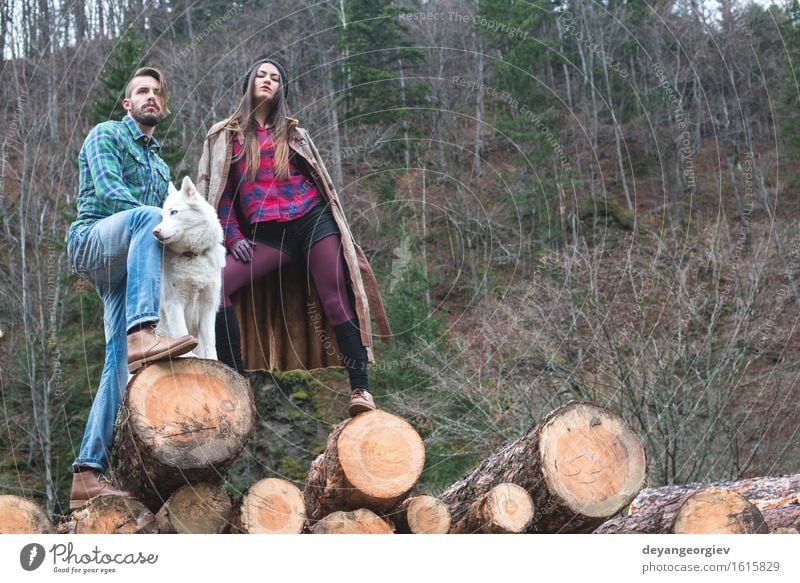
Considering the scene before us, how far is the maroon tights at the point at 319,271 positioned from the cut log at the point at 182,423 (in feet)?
3.14

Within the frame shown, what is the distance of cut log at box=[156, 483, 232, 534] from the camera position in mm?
5180

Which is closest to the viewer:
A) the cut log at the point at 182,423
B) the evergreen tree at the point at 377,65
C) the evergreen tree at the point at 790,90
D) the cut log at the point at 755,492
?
the cut log at the point at 182,423

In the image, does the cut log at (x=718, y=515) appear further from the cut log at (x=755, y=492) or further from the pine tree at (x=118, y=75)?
the pine tree at (x=118, y=75)

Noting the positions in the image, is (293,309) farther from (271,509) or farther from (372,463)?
(271,509)

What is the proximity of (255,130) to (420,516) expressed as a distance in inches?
101

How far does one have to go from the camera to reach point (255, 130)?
6.27 metres

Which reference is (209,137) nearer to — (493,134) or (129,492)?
(129,492)

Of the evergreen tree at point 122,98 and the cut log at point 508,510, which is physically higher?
the evergreen tree at point 122,98

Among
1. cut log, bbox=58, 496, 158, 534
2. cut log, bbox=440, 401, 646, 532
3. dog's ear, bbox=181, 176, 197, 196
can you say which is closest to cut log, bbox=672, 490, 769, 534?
cut log, bbox=440, 401, 646, 532

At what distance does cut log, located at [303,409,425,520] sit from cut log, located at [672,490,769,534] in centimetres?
150

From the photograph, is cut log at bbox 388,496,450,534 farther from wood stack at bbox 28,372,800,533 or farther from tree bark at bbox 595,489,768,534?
tree bark at bbox 595,489,768,534

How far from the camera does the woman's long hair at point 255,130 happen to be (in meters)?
6.16

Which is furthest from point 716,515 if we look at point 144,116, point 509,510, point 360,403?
point 144,116

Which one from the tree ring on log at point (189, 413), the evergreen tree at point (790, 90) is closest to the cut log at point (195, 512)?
the tree ring on log at point (189, 413)
